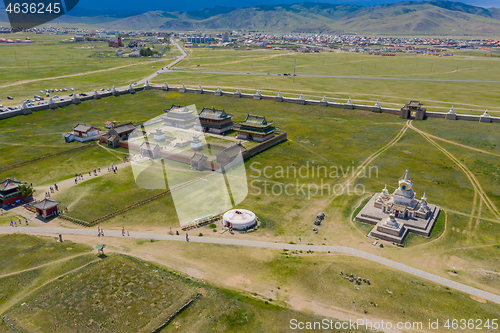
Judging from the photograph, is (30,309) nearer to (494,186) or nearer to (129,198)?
(129,198)

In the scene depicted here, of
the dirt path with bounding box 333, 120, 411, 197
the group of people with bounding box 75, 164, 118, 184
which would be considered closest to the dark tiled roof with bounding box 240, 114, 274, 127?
the dirt path with bounding box 333, 120, 411, 197

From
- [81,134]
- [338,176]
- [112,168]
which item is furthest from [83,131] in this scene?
[338,176]

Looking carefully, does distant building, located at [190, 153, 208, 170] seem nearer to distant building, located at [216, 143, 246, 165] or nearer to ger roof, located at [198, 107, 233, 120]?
distant building, located at [216, 143, 246, 165]

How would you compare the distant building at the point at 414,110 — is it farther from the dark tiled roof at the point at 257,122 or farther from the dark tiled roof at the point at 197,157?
the dark tiled roof at the point at 197,157

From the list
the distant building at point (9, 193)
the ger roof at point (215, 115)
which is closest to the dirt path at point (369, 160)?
the ger roof at point (215, 115)

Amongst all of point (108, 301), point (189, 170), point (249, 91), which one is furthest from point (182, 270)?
point (249, 91)

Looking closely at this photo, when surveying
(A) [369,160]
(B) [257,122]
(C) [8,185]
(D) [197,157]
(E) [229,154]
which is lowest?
(A) [369,160]

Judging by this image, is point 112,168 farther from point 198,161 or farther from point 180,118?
point 180,118
